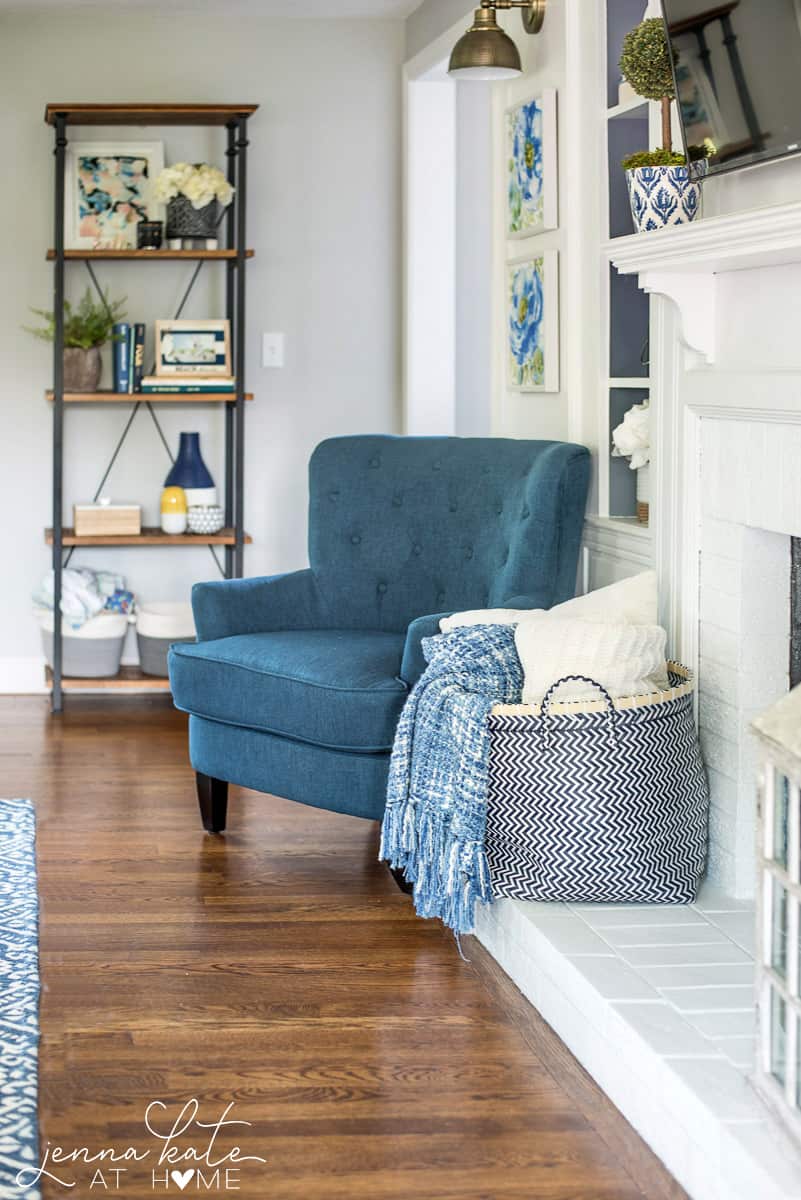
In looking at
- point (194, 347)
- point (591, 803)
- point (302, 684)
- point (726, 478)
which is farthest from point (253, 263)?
point (591, 803)

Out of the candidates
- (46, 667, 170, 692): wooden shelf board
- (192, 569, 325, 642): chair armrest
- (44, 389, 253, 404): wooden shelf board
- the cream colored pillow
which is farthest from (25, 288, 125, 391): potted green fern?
the cream colored pillow

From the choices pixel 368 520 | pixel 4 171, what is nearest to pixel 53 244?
pixel 4 171

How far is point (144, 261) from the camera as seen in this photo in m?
5.39

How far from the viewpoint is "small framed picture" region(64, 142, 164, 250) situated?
17.3 ft

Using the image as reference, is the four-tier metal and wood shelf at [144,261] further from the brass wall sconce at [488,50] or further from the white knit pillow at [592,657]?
the white knit pillow at [592,657]

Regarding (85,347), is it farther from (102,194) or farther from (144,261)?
(102,194)

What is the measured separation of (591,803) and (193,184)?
124 inches

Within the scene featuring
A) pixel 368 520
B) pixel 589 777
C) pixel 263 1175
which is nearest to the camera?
pixel 263 1175

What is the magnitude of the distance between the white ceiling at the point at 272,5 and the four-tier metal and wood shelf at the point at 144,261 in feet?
1.25

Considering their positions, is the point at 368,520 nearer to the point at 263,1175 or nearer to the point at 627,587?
the point at 627,587

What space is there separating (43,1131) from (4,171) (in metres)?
4.03

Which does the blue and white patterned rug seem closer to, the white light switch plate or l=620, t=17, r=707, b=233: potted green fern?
l=620, t=17, r=707, b=233: potted green fern

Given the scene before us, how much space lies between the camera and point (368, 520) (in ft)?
12.8

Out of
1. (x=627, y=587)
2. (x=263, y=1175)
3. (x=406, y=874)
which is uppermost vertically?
(x=627, y=587)
